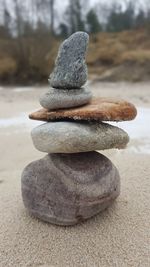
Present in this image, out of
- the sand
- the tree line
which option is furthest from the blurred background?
the sand

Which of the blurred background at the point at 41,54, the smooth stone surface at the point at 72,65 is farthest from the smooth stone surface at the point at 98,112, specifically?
the blurred background at the point at 41,54

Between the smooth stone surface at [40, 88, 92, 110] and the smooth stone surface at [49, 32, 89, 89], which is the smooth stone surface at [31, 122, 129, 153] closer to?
the smooth stone surface at [40, 88, 92, 110]

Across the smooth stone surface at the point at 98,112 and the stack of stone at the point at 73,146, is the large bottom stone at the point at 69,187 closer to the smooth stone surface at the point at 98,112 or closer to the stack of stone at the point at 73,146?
the stack of stone at the point at 73,146

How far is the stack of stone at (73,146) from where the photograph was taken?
96.6 inches

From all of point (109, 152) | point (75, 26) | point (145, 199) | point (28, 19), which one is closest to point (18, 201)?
point (145, 199)

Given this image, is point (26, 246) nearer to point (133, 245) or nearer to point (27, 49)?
point (133, 245)

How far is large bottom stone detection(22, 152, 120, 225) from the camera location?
2.49m

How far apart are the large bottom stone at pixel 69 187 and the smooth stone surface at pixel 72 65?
0.51m

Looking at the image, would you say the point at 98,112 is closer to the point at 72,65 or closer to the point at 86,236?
the point at 72,65

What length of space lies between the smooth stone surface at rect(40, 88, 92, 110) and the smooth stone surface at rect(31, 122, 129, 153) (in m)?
0.14

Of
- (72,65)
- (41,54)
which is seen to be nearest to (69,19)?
(41,54)

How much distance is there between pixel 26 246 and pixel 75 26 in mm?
29661

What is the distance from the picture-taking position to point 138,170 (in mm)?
3582

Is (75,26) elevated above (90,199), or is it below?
below
